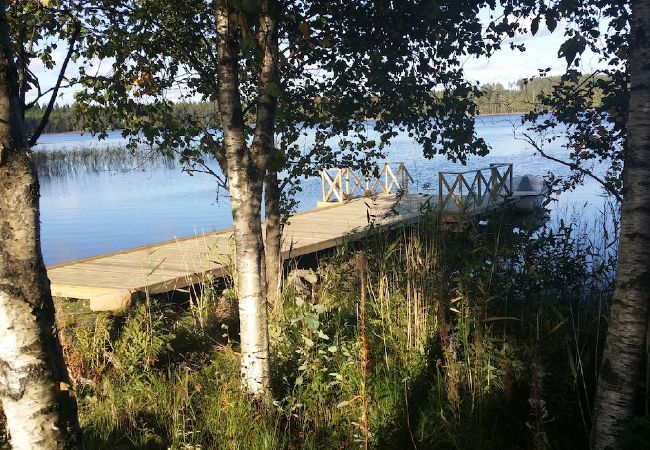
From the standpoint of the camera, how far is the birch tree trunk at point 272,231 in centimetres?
621

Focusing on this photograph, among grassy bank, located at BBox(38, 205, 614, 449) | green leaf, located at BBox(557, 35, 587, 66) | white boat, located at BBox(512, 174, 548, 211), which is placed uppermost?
green leaf, located at BBox(557, 35, 587, 66)

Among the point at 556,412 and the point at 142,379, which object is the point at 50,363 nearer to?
the point at 142,379

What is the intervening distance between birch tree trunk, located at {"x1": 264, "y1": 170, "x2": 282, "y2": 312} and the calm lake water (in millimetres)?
5680

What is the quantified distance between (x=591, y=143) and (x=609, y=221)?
8.01 m

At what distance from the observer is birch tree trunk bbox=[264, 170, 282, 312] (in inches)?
245

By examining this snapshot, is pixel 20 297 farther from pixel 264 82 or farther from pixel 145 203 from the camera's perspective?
pixel 145 203

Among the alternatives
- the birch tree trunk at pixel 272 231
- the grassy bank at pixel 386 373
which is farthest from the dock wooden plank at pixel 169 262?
the grassy bank at pixel 386 373

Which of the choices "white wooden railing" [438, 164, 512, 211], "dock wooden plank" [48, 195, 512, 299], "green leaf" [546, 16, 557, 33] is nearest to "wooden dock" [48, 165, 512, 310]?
"dock wooden plank" [48, 195, 512, 299]

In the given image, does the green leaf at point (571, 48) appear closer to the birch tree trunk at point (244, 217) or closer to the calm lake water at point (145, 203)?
the birch tree trunk at point (244, 217)

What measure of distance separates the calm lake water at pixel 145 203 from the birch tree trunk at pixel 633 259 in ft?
32.2

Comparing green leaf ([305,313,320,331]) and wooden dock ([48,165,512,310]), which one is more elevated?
green leaf ([305,313,320,331])

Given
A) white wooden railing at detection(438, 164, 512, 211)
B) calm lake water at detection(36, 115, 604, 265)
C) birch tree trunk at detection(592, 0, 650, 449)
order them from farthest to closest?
calm lake water at detection(36, 115, 604, 265), white wooden railing at detection(438, 164, 512, 211), birch tree trunk at detection(592, 0, 650, 449)

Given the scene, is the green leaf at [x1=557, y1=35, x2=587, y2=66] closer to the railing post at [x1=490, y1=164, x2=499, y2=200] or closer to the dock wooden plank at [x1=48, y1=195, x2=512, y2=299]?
the dock wooden plank at [x1=48, y1=195, x2=512, y2=299]

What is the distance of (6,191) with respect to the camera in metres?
2.33
